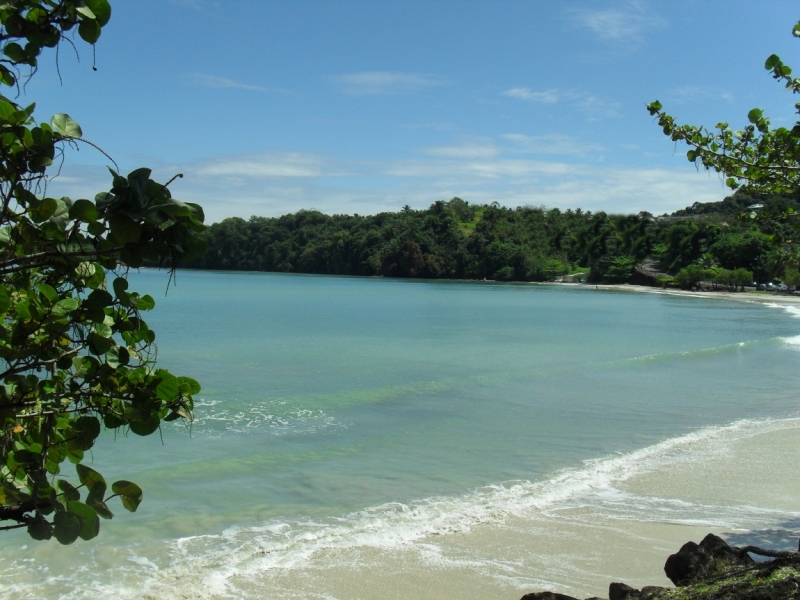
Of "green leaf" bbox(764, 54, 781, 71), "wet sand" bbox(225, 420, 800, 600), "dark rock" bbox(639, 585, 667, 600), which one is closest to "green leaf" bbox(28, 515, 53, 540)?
"dark rock" bbox(639, 585, 667, 600)

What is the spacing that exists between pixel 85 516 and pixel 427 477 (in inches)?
303

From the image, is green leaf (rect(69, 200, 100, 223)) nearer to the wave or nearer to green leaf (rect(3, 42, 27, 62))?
green leaf (rect(3, 42, 27, 62))

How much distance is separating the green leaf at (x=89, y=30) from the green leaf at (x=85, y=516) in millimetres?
1346

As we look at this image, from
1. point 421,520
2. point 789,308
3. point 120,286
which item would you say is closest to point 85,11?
point 120,286

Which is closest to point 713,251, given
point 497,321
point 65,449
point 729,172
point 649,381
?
point 497,321

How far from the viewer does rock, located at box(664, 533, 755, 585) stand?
447 centimetres

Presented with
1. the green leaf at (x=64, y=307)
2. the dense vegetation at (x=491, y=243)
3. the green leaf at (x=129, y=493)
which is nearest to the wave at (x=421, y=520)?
the green leaf at (x=129, y=493)

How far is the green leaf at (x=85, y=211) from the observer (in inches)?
73.0

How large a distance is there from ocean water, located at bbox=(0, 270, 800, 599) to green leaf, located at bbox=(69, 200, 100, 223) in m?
2.84

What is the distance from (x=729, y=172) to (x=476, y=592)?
4.30 metres

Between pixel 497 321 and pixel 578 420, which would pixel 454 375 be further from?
pixel 497 321

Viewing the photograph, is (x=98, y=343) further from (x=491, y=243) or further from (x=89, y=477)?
(x=491, y=243)

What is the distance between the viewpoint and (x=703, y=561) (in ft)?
15.2

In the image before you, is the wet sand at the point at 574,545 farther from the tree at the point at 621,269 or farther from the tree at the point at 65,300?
the tree at the point at 621,269
